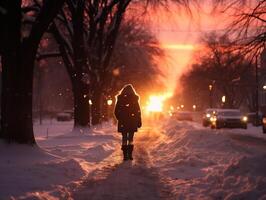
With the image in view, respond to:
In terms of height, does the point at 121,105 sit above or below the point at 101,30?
below

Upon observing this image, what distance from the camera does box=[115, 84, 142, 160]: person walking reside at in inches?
580

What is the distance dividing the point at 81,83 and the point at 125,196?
1806 cm

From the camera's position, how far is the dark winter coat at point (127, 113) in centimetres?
1473

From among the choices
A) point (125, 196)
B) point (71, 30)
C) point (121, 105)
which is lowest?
point (125, 196)

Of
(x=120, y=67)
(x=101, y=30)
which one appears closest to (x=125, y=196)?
(x=101, y=30)

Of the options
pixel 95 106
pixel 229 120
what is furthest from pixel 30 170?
pixel 229 120

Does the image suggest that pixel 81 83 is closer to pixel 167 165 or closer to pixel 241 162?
pixel 167 165

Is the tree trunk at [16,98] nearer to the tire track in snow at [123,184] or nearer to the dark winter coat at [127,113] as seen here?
the tire track in snow at [123,184]

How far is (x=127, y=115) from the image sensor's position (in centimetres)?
1480

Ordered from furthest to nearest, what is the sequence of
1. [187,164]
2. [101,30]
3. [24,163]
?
[101,30] < [187,164] < [24,163]

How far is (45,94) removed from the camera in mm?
100562

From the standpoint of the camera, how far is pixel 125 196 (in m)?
8.87

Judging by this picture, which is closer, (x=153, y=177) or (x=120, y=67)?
(x=153, y=177)

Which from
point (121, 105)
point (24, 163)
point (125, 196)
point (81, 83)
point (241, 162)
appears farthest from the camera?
point (81, 83)
